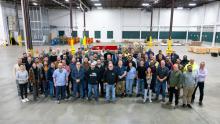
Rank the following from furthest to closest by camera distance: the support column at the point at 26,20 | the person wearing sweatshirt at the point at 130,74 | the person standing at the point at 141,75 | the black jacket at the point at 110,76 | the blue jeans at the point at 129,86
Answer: the support column at the point at 26,20 < the blue jeans at the point at 129,86 < the person wearing sweatshirt at the point at 130,74 < the person standing at the point at 141,75 < the black jacket at the point at 110,76

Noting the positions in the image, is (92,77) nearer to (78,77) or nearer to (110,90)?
(78,77)

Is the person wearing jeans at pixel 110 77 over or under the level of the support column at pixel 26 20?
under

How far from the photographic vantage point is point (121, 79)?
22.3ft

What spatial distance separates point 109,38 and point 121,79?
28.6 metres

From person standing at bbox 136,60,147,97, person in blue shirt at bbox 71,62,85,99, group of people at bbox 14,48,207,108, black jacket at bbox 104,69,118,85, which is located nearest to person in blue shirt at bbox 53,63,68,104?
group of people at bbox 14,48,207,108

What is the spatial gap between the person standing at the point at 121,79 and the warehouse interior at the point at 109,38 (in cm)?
46

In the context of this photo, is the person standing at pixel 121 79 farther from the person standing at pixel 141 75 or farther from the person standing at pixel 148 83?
the person standing at pixel 148 83

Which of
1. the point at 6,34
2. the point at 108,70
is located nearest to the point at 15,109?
the point at 108,70

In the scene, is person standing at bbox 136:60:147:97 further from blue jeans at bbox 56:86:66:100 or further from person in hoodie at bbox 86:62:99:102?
blue jeans at bbox 56:86:66:100

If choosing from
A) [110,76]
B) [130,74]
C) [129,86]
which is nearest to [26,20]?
[110,76]

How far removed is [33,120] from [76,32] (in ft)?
103

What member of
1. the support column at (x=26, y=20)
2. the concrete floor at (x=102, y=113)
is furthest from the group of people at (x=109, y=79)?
the support column at (x=26, y=20)

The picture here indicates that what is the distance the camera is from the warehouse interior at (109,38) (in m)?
5.66

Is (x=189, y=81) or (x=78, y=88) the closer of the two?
(x=189, y=81)
